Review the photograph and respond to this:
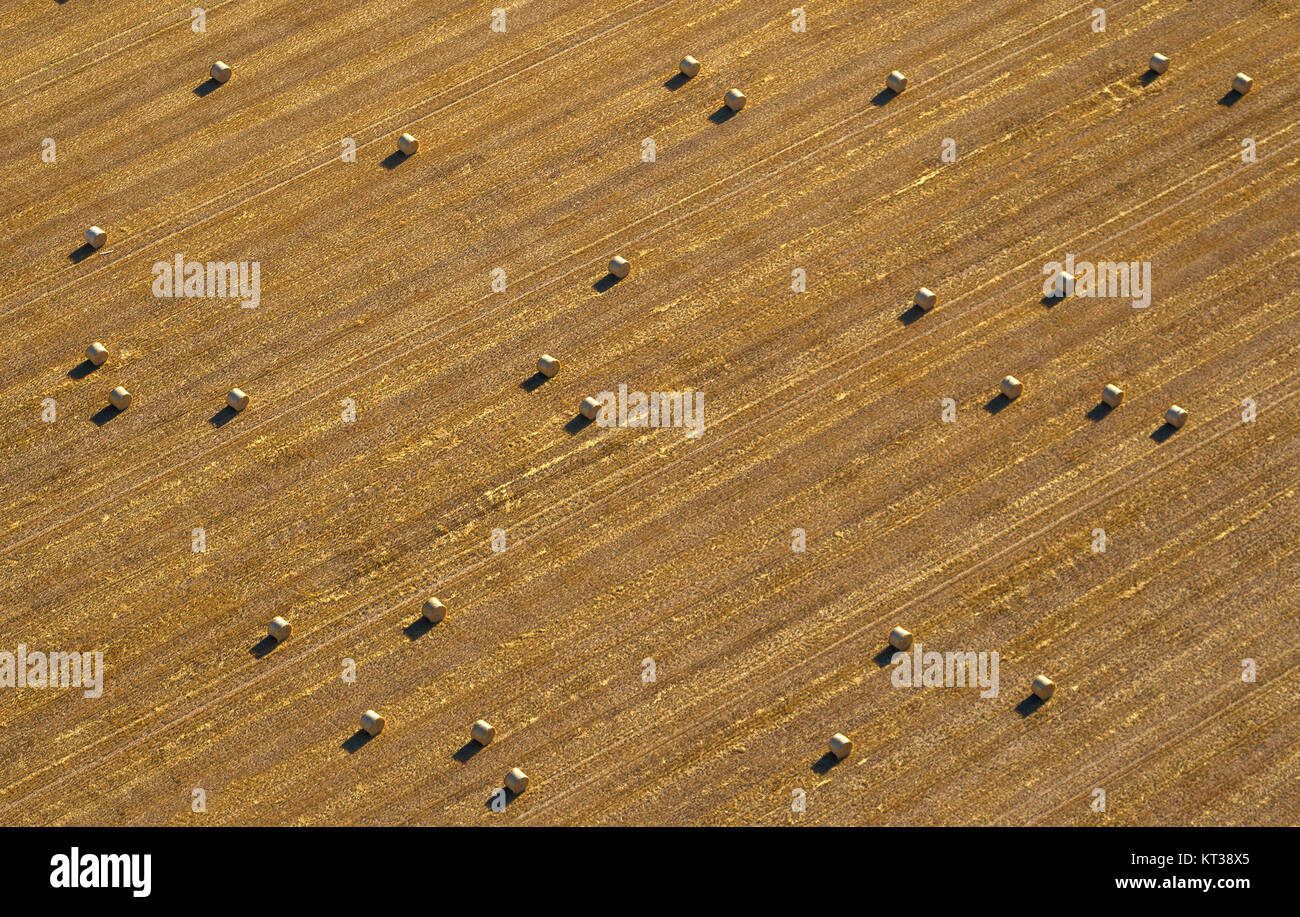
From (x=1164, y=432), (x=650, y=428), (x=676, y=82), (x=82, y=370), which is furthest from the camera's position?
(x=676, y=82)

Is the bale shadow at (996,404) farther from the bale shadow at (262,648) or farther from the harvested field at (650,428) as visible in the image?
the bale shadow at (262,648)

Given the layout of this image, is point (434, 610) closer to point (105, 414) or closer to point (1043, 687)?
point (105, 414)

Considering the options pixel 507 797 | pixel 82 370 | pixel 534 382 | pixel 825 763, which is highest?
pixel 82 370

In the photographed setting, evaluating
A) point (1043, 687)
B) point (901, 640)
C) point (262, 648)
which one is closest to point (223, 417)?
point (262, 648)

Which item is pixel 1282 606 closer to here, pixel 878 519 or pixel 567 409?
pixel 878 519

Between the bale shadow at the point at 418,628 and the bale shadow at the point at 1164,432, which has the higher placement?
the bale shadow at the point at 1164,432

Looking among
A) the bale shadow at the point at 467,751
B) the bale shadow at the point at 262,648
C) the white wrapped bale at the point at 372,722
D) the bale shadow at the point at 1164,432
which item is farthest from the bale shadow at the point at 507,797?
the bale shadow at the point at 1164,432

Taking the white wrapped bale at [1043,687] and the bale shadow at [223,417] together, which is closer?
the white wrapped bale at [1043,687]
